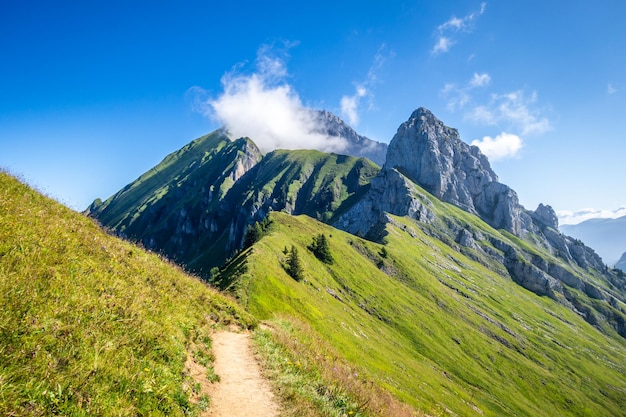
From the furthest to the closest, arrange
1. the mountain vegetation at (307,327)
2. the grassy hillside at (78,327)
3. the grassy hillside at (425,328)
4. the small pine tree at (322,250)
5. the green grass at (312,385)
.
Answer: the small pine tree at (322,250)
the grassy hillside at (425,328)
the green grass at (312,385)
the mountain vegetation at (307,327)
the grassy hillside at (78,327)

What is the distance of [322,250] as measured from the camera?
91875 millimetres

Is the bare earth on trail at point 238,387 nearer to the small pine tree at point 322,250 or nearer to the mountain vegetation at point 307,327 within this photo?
the mountain vegetation at point 307,327

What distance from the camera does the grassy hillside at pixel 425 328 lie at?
168 feet

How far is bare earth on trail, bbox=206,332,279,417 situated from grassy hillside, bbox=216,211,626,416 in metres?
3.28

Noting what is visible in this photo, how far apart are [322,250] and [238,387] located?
8071 centimetres

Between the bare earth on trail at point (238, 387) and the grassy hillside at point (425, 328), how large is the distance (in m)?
3.28

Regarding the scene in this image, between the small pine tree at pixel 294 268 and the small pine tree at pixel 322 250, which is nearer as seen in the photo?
the small pine tree at pixel 294 268

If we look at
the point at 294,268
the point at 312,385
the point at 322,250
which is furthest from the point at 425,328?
the point at 312,385

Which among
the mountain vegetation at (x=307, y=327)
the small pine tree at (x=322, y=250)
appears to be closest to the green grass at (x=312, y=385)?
the mountain vegetation at (x=307, y=327)

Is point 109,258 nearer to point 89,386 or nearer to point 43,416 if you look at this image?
point 89,386

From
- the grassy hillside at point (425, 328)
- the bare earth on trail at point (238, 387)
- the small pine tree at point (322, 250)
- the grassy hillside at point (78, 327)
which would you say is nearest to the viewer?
the grassy hillside at point (78, 327)

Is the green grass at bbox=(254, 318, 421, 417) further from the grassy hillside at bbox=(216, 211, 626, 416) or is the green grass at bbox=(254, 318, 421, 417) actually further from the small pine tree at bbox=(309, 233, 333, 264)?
the small pine tree at bbox=(309, 233, 333, 264)

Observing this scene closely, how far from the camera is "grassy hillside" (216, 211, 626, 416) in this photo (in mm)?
51312

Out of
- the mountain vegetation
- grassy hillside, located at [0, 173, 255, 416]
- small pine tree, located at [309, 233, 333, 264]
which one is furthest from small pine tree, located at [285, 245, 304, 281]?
grassy hillside, located at [0, 173, 255, 416]
